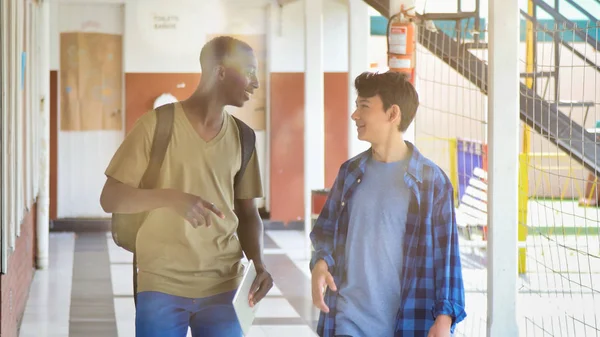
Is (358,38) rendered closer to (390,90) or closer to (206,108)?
(390,90)

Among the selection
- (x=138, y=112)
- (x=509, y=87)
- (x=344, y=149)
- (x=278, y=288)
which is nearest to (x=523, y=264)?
(x=278, y=288)

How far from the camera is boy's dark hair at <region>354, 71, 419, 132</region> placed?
117 inches

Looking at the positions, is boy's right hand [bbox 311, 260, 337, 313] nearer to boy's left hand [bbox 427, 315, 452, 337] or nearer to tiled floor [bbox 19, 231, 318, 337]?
boy's left hand [bbox 427, 315, 452, 337]

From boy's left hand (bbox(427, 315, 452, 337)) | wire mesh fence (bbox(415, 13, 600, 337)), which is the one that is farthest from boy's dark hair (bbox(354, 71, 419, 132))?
wire mesh fence (bbox(415, 13, 600, 337))

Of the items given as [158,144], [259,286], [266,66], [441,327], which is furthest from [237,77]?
[266,66]

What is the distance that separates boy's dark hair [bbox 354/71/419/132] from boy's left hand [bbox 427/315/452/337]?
62 cm

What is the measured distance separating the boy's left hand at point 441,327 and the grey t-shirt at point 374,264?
0.13 metres

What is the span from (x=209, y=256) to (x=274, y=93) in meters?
9.11

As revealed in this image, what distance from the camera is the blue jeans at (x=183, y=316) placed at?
2779mm

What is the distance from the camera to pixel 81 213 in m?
11.8

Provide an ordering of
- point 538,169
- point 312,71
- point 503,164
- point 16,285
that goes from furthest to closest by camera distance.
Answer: point 312,71 → point 16,285 → point 538,169 → point 503,164

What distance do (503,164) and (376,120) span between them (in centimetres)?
154

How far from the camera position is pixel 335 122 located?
39.3 ft

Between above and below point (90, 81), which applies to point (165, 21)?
above
